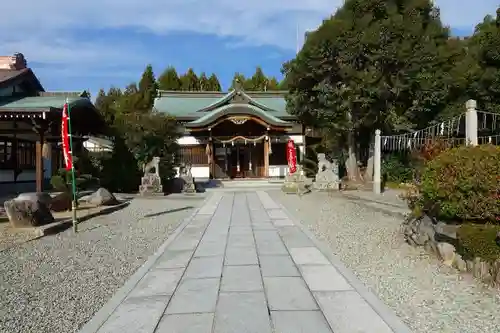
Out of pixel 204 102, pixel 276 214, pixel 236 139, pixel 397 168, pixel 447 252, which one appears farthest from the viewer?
pixel 204 102

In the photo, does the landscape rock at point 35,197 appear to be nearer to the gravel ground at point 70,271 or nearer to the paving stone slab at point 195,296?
the gravel ground at point 70,271

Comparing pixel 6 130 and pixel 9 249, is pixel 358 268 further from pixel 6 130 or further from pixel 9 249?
pixel 6 130

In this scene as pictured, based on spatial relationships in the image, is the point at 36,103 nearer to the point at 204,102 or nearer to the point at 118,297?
the point at 118,297

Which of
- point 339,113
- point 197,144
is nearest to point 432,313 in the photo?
point 339,113

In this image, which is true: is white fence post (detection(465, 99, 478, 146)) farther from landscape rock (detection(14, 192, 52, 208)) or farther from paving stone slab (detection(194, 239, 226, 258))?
landscape rock (detection(14, 192, 52, 208))

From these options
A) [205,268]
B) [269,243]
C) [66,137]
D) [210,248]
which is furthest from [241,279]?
[66,137]

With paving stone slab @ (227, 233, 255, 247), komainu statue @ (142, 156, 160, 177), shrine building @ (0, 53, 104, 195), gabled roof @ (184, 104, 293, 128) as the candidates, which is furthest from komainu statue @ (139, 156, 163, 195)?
paving stone slab @ (227, 233, 255, 247)

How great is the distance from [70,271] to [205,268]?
6.35 ft

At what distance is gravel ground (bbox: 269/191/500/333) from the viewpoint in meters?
4.20

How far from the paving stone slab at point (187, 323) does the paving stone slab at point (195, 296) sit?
0.13 m

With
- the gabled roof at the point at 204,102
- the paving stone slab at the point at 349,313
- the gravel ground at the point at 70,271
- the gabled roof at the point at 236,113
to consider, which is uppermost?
the gabled roof at the point at 204,102

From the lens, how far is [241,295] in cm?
481

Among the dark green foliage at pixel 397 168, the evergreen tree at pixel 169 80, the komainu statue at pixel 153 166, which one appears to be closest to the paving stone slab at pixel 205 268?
the komainu statue at pixel 153 166

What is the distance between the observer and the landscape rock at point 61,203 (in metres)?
12.9
